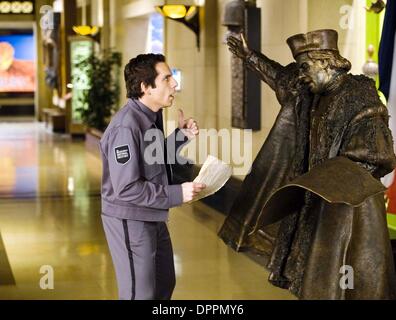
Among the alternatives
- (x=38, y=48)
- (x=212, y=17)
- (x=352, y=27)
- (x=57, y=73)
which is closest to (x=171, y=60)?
(x=212, y=17)

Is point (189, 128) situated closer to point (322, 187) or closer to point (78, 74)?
point (322, 187)

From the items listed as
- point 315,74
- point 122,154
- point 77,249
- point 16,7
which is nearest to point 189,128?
point 122,154

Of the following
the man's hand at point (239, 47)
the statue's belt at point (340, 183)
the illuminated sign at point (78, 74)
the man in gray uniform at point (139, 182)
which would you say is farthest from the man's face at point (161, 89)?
the illuminated sign at point (78, 74)

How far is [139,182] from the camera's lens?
13.1 feet

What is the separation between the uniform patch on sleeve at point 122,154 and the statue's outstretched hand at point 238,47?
1145 mm

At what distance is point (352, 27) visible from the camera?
774 centimetres

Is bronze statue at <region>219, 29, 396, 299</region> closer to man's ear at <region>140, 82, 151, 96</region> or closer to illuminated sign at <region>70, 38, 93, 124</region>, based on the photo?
man's ear at <region>140, 82, 151, 96</region>

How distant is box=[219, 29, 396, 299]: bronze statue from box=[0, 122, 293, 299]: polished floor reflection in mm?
1950

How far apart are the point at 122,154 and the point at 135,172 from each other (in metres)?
0.10

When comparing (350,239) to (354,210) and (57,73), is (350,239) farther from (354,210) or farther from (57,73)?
(57,73)

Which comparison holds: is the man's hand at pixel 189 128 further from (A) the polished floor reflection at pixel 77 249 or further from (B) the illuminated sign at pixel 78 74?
(B) the illuminated sign at pixel 78 74

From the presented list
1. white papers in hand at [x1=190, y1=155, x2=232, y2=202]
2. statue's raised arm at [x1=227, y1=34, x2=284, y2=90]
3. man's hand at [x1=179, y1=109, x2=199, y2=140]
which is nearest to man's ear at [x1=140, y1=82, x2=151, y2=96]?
man's hand at [x1=179, y1=109, x2=199, y2=140]

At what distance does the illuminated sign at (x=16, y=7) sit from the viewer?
2775 cm

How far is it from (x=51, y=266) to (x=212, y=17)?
4481 mm
